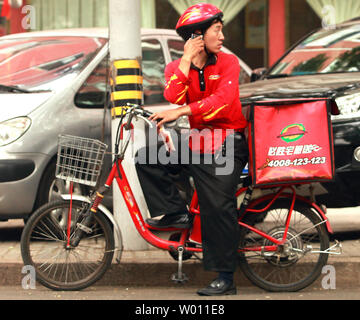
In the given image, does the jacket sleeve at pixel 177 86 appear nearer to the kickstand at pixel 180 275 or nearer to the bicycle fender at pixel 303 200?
the bicycle fender at pixel 303 200

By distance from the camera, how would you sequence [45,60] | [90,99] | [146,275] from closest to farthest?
[146,275]
[90,99]
[45,60]

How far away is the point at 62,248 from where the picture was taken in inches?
226

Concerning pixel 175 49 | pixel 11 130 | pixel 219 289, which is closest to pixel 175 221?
pixel 219 289

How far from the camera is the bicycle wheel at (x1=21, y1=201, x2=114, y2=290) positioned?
5.60 metres

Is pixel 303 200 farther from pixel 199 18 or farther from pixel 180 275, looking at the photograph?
pixel 199 18

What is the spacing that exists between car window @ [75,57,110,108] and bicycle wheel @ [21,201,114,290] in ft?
5.92

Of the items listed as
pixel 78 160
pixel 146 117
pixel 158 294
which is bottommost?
pixel 158 294

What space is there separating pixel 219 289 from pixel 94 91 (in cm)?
255

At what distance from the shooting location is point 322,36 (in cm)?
812

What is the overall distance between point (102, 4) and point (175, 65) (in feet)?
24.6

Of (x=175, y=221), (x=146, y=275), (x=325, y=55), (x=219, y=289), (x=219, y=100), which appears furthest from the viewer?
(x=325, y=55)

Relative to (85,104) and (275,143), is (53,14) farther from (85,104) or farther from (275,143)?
(275,143)

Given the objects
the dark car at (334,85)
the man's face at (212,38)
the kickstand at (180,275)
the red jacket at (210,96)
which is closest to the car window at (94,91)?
the dark car at (334,85)
